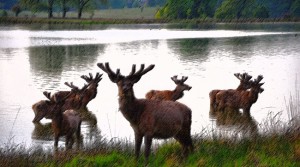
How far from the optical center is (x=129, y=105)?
33.1ft

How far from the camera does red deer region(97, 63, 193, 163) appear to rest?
32.7 ft

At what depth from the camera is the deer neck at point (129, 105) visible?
32.8 feet

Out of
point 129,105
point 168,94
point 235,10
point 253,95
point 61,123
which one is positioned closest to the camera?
point 129,105

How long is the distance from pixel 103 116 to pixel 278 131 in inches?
298

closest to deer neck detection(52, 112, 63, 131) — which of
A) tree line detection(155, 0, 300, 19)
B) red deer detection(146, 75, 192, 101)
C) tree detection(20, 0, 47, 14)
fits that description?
red deer detection(146, 75, 192, 101)

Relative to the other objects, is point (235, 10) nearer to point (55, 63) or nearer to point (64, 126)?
point (55, 63)

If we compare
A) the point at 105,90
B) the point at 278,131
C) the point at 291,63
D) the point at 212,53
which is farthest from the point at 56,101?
the point at 212,53

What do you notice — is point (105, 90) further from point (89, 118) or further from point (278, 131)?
point (278, 131)

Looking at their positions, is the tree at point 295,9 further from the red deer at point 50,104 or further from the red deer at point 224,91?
the red deer at point 50,104

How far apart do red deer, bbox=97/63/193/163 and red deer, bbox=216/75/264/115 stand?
1036 cm

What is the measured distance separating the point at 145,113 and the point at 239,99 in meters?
11.2

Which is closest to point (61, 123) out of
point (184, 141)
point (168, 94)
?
point (184, 141)

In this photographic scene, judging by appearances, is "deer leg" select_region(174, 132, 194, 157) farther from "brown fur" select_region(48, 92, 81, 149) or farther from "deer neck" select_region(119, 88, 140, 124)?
"brown fur" select_region(48, 92, 81, 149)

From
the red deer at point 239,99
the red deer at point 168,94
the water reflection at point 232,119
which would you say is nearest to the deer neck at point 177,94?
the red deer at point 168,94
